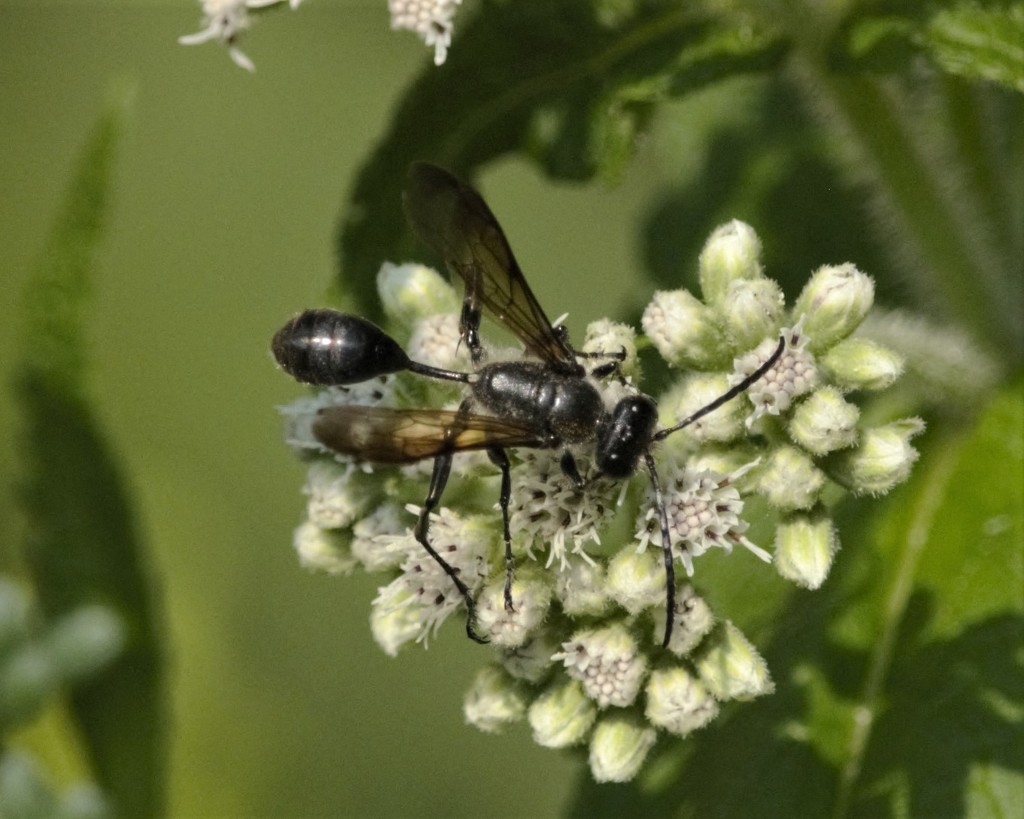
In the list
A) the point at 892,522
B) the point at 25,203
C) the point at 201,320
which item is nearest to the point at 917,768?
the point at 892,522

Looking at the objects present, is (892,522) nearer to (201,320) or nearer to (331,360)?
(331,360)

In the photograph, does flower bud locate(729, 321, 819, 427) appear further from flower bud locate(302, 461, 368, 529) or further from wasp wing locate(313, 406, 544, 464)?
flower bud locate(302, 461, 368, 529)

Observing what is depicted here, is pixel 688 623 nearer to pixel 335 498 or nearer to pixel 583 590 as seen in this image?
pixel 583 590

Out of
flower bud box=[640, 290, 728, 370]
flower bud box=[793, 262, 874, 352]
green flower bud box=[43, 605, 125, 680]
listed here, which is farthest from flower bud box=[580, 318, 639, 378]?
green flower bud box=[43, 605, 125, 680]

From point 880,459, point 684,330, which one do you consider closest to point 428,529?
point 684,330

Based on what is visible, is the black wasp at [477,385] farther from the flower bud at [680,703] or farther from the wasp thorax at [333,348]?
the flower bud at [680,703]

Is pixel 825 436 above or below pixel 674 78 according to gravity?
below

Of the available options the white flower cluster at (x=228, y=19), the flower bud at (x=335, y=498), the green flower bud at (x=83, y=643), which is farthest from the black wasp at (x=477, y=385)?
the green flower bud at (x=83, y=643)
